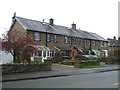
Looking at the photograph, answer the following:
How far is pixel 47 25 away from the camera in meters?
40.1

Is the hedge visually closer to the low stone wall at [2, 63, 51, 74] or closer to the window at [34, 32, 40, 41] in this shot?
the low stone wall at [2, 63, 51, 74]

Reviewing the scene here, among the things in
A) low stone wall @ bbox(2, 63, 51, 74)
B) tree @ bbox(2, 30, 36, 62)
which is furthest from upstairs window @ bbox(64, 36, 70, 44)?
tree @ bbox(2, 30, 36, 62)

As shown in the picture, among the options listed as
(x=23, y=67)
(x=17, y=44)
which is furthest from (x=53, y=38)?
(x=23, y=67)

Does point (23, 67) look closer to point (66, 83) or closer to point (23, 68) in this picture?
point (23, 68)

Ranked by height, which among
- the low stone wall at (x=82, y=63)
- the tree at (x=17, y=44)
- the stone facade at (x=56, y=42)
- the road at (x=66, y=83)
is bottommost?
the road at (x=66, y=83)

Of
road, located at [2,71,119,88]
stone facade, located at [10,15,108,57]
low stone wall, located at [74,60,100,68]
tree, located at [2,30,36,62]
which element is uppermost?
stone facade, located at [10,15,108,57]

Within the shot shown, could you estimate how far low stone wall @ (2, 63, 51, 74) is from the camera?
16984mm

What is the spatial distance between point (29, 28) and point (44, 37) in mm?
3989

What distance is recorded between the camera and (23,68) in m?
18.5

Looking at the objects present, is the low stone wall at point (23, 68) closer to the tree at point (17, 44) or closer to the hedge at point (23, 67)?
the hedge at point (23, 67)

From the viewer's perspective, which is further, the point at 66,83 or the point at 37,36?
the point at 37,36

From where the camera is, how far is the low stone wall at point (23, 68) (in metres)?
17.0

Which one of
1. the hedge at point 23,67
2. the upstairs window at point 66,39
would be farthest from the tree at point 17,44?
the upstairs window at point 66,39

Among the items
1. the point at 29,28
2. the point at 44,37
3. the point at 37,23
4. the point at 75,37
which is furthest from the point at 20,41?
the point at 75,37
